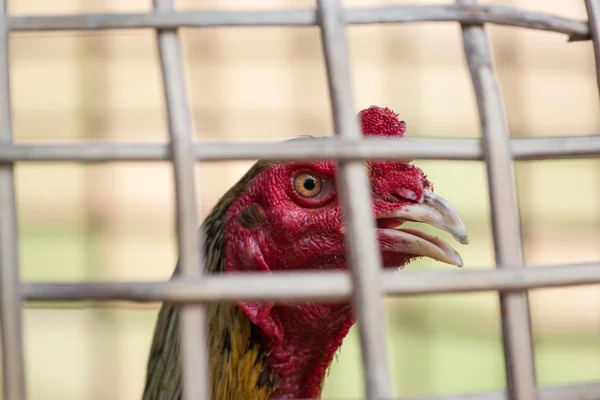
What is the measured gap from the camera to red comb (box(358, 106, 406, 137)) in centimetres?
144

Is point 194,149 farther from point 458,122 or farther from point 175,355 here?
point 458,122

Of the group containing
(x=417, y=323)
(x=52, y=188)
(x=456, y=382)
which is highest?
(x=52, y=188)

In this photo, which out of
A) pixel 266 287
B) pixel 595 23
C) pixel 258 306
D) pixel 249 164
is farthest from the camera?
→ pixel 249 164

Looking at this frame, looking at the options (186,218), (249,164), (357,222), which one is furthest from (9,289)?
(249,164)

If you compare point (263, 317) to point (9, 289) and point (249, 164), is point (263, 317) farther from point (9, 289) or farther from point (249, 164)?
point (249, 164)

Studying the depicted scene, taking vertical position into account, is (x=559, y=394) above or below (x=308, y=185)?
below

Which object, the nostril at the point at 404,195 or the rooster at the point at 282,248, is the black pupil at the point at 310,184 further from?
the nostril at the point at 404,195

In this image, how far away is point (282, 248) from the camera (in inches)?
55.8

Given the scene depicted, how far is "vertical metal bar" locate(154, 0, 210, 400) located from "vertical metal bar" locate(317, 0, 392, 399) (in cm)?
16

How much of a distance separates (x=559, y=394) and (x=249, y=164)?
2.83m

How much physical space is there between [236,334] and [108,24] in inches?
26.6

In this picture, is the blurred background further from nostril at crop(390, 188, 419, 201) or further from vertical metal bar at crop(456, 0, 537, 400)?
vertical metal bar at crop(456, 0, 537, 400)

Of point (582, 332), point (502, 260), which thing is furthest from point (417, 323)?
point (502, 260)

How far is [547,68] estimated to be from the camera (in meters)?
4.19
